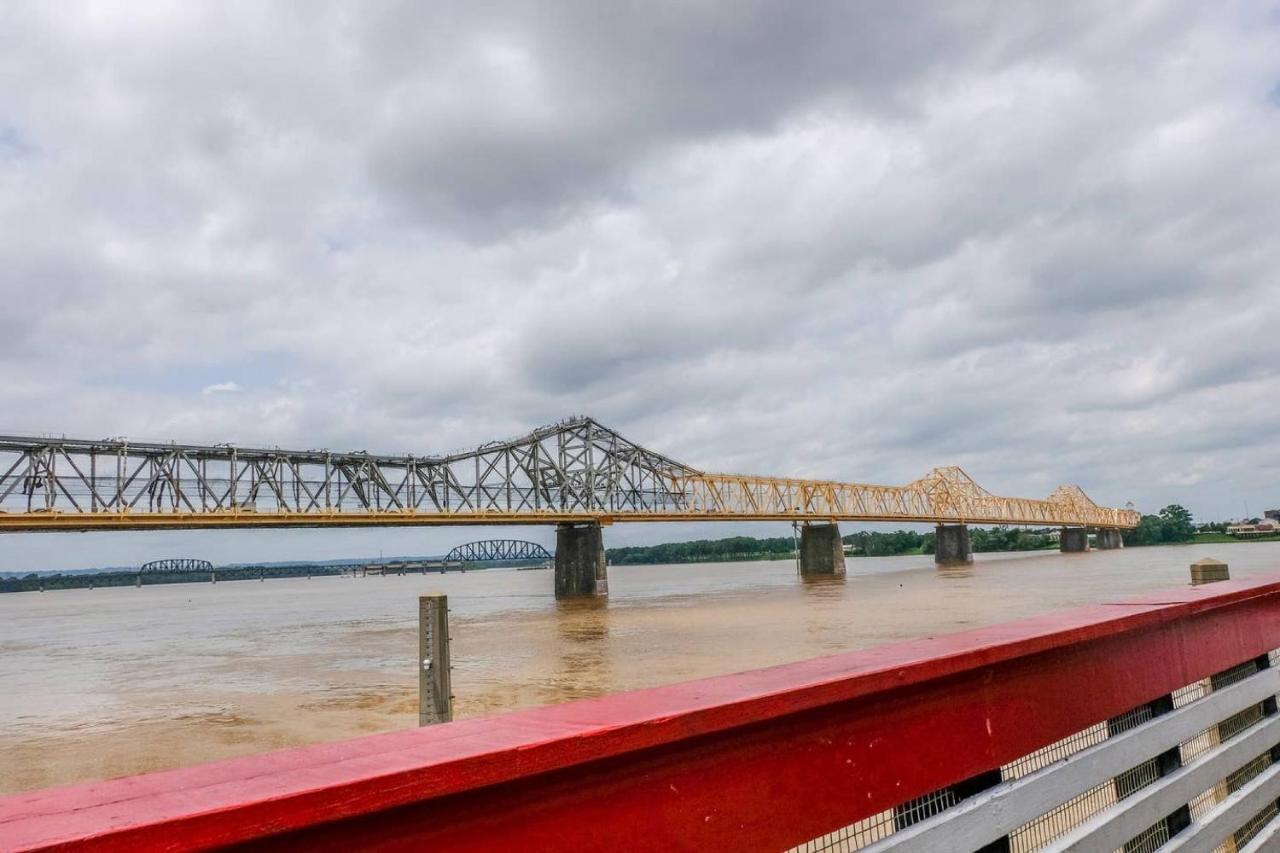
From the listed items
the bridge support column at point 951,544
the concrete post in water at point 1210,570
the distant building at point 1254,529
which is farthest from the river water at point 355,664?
the distant building at point 1254,529

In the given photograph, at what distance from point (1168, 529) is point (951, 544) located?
94681mm

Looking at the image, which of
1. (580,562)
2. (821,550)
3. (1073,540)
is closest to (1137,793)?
(580,562)

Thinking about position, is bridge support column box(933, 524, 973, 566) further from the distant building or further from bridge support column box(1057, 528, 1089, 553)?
the distant building

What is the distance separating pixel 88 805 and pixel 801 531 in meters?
103

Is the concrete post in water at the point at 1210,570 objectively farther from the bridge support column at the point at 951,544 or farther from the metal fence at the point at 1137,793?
the bridge support column at the point at 951,544

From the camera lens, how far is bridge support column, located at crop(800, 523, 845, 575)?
97125 millimetres

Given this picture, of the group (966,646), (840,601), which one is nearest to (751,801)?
(966,646)

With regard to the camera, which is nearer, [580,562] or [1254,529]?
[580,562]

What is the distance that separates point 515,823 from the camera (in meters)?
1.66

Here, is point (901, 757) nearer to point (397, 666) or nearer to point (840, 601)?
point (397, 666)

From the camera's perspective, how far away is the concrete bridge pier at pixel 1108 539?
175 meters

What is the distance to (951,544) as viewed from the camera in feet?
407

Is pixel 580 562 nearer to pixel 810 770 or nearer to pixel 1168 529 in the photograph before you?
pixel 810 770

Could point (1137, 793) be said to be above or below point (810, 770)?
below
